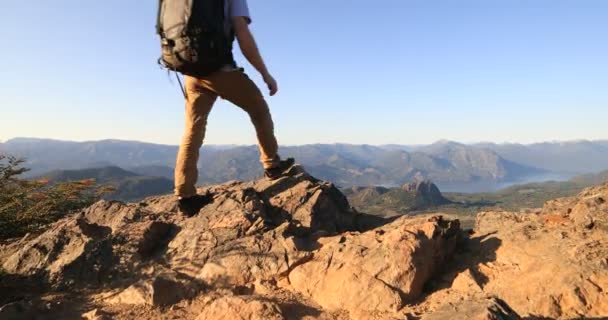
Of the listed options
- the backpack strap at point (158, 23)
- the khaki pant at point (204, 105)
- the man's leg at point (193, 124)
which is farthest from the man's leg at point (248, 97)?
the backpack strap at point (158, 23)

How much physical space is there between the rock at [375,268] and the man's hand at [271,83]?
227 centimetres

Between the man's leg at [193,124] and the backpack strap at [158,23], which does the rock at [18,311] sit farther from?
the backpack strap at [158,23]

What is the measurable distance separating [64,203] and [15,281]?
5.27 metres

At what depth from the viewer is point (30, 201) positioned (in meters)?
9.47

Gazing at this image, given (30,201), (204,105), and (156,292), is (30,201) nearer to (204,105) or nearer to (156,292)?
(156,292)

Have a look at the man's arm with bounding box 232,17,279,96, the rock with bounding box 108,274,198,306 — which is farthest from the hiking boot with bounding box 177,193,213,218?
the man's arm with bounding box 232,17,279,96

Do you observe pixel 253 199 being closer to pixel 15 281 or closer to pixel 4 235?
pixel 15 281

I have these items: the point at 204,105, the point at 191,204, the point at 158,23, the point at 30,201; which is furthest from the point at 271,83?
the point at 30,201

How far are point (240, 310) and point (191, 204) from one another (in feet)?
A: 8.51

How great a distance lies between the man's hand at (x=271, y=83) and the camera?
5.47m

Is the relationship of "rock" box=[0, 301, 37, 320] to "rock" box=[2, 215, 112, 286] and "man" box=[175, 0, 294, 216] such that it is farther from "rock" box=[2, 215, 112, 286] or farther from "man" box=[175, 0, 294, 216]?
"man" box=[175, 0, 294, 216]

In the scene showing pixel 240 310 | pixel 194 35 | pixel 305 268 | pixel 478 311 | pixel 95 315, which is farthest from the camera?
pixel 305 268

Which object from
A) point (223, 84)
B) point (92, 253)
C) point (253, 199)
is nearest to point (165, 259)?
point (92, 253)

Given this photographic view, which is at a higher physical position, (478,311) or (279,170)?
(279,170)
